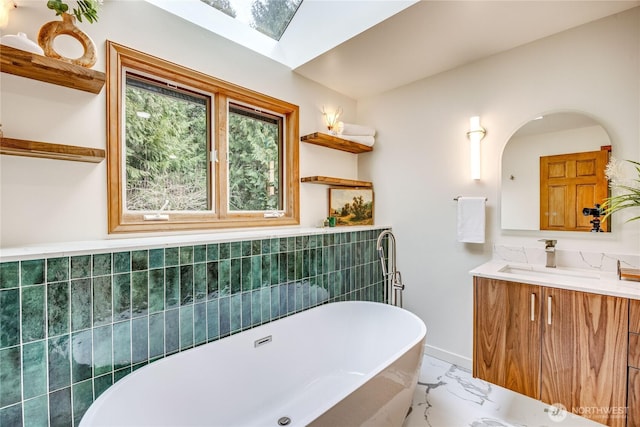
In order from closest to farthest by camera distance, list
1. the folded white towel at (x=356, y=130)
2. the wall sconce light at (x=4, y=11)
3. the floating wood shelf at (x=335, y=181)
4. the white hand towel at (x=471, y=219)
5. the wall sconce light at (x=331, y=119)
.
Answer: the wall sconce light at (x=4, y=11)
the white hand towel at (x=471, y=219)
the floating wood shelf at (x=335, y=181)
the wall sconce light at (x=331, y=119)
the folded white towel at (x=356, y=130)

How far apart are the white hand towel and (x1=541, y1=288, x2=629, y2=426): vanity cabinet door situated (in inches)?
26.9

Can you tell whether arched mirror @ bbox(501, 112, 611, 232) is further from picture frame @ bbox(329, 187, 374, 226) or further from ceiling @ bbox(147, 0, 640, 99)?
picture frame @ bbox(329, 187, 374, 226)

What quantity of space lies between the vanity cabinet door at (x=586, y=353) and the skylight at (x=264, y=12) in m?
2.62

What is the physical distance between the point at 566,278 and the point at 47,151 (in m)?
2.79

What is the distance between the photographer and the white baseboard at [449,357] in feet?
7.90

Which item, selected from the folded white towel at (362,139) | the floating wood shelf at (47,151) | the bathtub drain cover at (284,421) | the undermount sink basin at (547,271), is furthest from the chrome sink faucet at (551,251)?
the floating wood shelf at (47,151)

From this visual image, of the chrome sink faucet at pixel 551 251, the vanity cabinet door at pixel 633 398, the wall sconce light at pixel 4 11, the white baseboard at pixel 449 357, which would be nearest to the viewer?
the wall sconce light at pixel 4 11

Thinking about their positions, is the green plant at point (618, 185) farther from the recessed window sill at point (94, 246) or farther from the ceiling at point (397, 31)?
the recessed window sill at point (94, 246)

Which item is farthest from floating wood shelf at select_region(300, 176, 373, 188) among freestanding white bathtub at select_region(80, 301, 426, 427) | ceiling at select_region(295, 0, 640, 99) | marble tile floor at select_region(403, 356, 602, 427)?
marble tile floor at select_region(403, 356, 602, 427)

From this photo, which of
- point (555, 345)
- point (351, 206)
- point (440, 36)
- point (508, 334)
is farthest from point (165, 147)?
point (555, 345)

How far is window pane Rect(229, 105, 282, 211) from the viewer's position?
2270 millimetres

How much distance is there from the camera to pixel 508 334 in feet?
5.92

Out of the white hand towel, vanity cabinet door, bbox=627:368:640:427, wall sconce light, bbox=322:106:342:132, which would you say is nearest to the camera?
vanity cabinet door, bbox=627:368:640:427

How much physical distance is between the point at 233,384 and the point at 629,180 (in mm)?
2648
